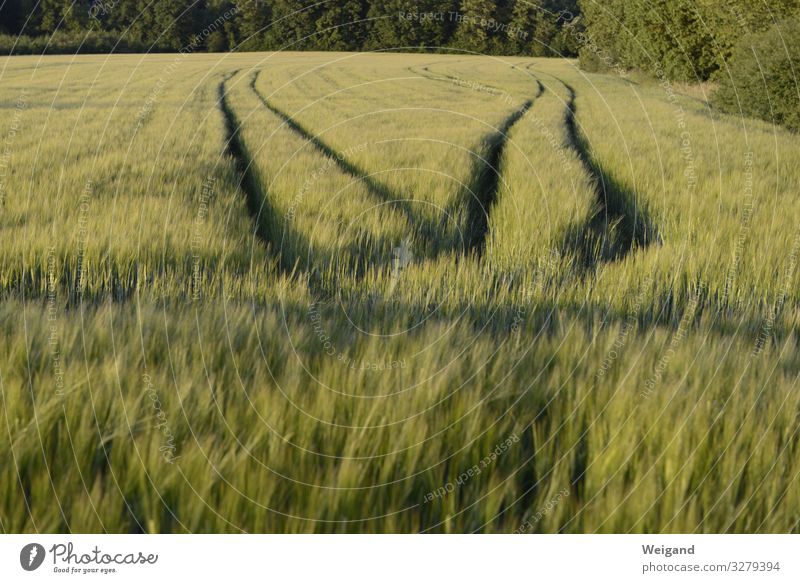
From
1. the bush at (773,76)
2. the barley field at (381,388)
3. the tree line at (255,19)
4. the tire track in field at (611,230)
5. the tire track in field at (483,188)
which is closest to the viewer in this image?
the barley field at (381,388)

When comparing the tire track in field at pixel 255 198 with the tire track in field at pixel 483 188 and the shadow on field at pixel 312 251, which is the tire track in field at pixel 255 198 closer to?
the shadow on field at pixel 312 251

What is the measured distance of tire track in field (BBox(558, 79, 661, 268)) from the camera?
11.1 feet

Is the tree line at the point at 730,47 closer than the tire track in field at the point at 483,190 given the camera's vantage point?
No

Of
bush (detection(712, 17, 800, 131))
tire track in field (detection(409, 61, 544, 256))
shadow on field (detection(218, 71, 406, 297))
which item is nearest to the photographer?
shadow on field (detection(218, 71, 406, 297))

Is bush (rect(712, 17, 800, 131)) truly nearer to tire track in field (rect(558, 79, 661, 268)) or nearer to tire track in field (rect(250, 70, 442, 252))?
tire track in field (rect(558, 79, 661, 268))

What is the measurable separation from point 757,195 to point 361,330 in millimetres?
3341

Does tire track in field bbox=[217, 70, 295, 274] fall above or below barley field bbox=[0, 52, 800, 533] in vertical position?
below

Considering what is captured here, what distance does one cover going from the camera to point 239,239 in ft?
9.55

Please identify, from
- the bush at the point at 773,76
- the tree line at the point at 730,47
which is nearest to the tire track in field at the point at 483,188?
the tree line at the point at 730,47
